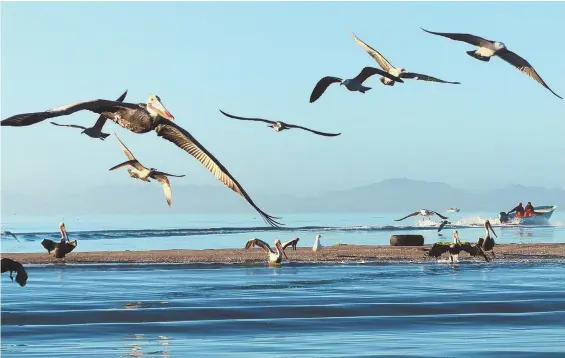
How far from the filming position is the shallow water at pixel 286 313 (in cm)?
1739

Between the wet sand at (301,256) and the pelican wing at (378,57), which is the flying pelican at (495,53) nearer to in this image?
the pelican wing at (378,57)

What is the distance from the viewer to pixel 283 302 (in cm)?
2355

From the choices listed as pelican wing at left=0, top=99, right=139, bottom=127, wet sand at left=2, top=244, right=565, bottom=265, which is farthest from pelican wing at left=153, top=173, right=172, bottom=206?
wet sand at left=2, top=244, right=565, bottom=265

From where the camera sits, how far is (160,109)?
14742mm

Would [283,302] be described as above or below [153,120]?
below

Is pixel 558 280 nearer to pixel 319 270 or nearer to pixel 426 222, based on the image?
pixel 319 270

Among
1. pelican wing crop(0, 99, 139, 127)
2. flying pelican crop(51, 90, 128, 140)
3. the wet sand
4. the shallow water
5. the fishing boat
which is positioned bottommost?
the shallow water

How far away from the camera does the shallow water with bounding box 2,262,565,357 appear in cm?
1739

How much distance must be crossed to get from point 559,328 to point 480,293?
5901mm

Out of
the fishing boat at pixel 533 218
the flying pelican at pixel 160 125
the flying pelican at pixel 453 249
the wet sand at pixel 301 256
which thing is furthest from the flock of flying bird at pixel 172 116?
the fishing boat at pixel 533 218

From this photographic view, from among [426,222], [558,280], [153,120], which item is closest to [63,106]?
[153,120]

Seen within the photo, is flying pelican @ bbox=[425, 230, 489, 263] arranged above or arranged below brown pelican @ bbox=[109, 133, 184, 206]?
below

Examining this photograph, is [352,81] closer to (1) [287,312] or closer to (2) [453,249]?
(1) [287,312]

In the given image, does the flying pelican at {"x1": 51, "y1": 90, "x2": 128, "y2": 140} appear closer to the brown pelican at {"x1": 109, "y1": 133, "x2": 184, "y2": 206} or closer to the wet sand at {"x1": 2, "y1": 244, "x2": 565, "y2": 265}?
the brown pelican at {"x1": 109, "y1": 133, "x2": 184, "y2": 206}
